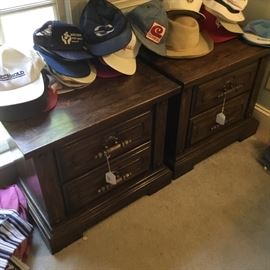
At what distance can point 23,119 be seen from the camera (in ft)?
3.57

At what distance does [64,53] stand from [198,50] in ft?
1.88

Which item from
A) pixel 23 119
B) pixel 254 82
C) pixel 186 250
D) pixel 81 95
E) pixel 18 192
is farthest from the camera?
pixel 254 82

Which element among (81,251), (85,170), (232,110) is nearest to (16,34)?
(85,170)

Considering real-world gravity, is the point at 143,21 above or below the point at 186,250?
above

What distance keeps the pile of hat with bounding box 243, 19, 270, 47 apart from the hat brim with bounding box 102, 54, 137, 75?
0.58m

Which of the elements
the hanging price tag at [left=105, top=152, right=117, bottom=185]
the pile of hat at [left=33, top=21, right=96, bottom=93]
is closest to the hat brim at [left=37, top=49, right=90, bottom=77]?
the pile of hat at [left=33, top=21, right=96, bottom=93]

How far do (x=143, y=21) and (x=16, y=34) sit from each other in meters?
0.50

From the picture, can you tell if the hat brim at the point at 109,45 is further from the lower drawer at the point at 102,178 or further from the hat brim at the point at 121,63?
the lower drawer at the point at 102,178

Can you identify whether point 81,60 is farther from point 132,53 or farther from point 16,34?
point 16,34

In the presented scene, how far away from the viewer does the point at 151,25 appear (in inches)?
51.3

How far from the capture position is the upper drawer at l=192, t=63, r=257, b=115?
1396 mm

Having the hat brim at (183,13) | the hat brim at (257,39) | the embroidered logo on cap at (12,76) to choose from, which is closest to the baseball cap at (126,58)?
the hat brim at (183,13)

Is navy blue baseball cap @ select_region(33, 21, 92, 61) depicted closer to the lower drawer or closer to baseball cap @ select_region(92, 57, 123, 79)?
baseball cap @ select_region(92, 57, 123, 79)

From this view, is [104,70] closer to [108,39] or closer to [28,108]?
[108,39]
